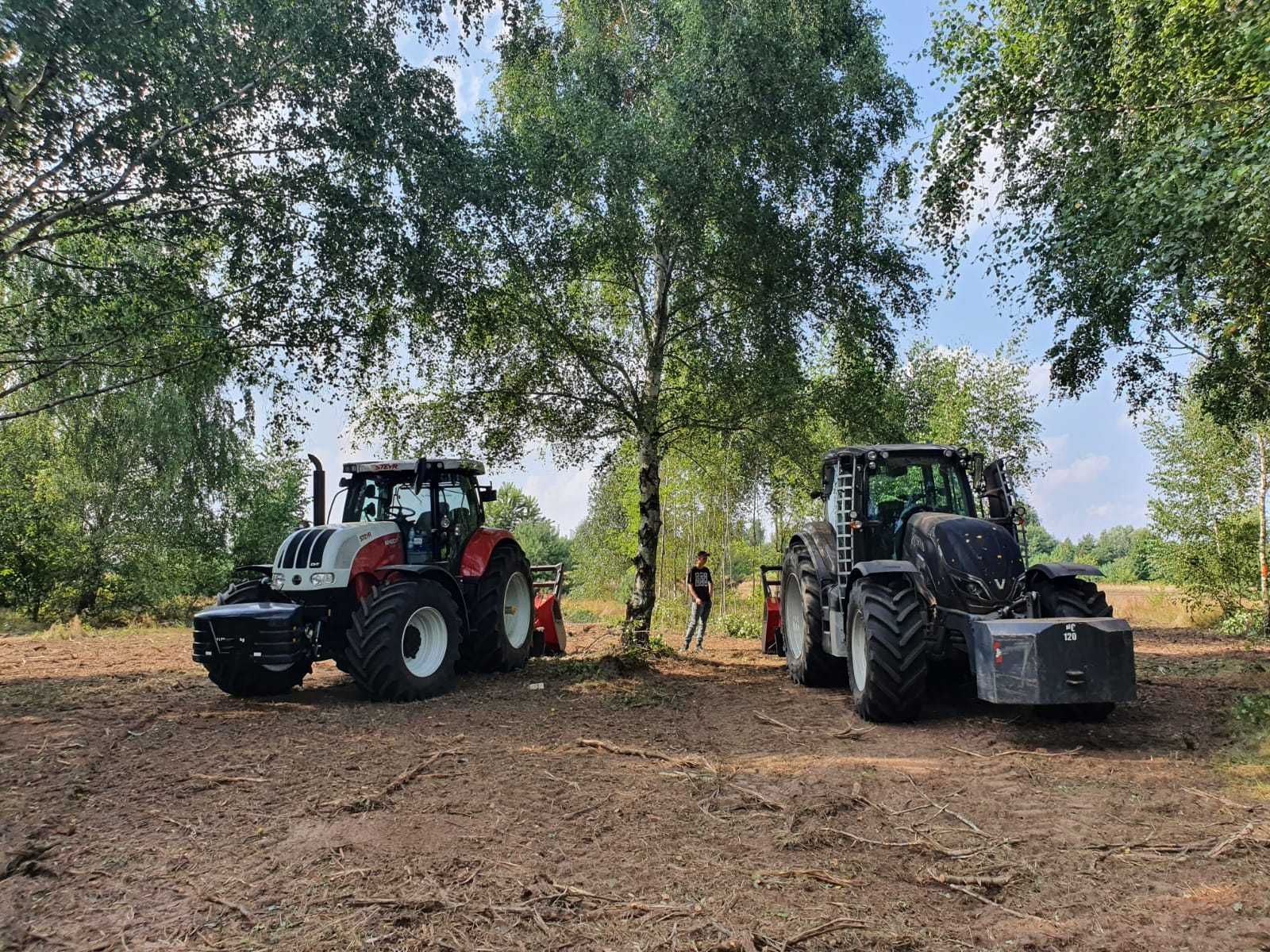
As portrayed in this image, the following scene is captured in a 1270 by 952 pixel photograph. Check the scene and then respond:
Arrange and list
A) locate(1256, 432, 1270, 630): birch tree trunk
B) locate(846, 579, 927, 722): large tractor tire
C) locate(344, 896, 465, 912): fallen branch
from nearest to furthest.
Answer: locate(344, 896, 465, 912): fallen branch
locate(846, 579, 927, 722): large tractor tire
locate(1256, 432, 1270, 630): birch tree trunk

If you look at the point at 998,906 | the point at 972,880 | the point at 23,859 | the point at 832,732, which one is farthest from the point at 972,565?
the point at 23,859

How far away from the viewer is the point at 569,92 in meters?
10.3

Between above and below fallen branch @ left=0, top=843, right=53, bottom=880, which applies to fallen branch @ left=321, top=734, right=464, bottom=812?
above

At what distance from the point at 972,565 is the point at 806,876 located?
12.9 feet

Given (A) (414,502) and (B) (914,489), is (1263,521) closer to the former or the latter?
(B) (914,489)

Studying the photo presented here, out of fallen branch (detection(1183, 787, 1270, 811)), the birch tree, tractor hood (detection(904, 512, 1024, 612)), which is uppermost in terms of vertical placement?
the birch tree

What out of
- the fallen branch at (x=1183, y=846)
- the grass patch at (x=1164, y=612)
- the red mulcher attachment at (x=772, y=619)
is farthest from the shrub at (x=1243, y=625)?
the fallen branch at (x=1183, y=846)

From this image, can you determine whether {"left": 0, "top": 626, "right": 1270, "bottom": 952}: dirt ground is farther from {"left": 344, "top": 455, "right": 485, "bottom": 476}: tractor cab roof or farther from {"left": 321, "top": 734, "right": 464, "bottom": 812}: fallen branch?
{"left": 344, "top": 455, "right": 485, "bottom": 476}: tractor cab roof

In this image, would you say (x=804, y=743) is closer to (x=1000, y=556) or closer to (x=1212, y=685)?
(x=1000, y=556)

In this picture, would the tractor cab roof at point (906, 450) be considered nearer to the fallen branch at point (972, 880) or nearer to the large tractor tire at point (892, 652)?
the large tractor tire at point (892, 652)

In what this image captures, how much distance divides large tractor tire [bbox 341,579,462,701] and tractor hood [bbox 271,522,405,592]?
382 mm

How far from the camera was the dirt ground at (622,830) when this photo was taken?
3111 millimetres

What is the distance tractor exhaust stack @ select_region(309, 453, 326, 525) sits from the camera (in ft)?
27.8

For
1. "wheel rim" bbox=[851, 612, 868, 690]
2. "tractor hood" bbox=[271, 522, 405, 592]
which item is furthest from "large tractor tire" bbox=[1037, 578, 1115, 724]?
"tractor hood" bbox=[271, 522, 405, 592]
